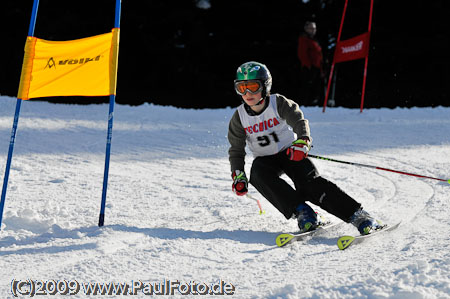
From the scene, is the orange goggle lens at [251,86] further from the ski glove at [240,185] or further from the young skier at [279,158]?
the ski glove at [240,185]

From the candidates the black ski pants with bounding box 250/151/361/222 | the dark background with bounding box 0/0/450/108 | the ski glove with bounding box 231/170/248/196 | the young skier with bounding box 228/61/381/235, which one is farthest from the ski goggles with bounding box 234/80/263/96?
the dark background with bounding box 0/0/450/108

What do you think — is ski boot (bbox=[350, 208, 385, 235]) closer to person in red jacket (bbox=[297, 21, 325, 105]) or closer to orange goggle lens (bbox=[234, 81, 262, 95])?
orange goggle lens (bbox=[234, 81, 262, 95])

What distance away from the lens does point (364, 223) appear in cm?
315

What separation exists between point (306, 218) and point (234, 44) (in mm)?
11767

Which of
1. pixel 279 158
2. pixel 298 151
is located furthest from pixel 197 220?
pixel 298 151

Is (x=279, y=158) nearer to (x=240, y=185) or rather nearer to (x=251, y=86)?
(x=240, y=185)

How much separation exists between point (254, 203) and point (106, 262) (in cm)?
182

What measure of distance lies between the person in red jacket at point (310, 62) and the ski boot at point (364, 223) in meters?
6.98

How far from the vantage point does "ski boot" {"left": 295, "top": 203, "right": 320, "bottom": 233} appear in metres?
3.27

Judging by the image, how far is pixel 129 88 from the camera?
580 inches

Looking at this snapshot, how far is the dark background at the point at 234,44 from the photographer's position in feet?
46.1

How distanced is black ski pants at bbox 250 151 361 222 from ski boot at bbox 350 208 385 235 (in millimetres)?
32

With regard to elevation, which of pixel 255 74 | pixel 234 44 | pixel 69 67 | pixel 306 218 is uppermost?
pixel 234 44

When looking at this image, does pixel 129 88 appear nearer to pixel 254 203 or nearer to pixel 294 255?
pixel 254 203
